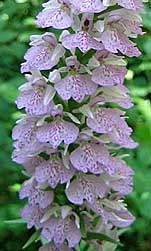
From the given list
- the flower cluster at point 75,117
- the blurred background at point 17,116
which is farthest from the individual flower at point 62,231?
the blurred background at point 17,116

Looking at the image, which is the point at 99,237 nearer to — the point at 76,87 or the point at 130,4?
the point at 76,87

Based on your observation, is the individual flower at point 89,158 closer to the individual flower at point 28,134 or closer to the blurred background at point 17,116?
the individual flower at point 28,134

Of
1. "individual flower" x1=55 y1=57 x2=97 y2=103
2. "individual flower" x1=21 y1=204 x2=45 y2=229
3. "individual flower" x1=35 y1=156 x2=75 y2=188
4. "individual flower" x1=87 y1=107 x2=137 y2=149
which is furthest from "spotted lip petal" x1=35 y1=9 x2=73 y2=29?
"individual flower" x1=21 y1=204 x2=45 y2=229

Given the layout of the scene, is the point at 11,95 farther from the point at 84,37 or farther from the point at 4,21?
the point at 84,37

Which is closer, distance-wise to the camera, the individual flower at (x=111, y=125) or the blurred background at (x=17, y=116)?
the individual flower at (x=111, y=125)

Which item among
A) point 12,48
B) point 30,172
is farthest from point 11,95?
point 30,172

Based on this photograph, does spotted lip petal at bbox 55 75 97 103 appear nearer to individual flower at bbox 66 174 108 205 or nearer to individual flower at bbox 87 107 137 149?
individual flower at bbox 87 107 137 149

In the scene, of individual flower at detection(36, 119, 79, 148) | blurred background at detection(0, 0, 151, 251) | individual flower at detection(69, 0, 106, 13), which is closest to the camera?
individual flower at detection(69, 0, 106, 13)
